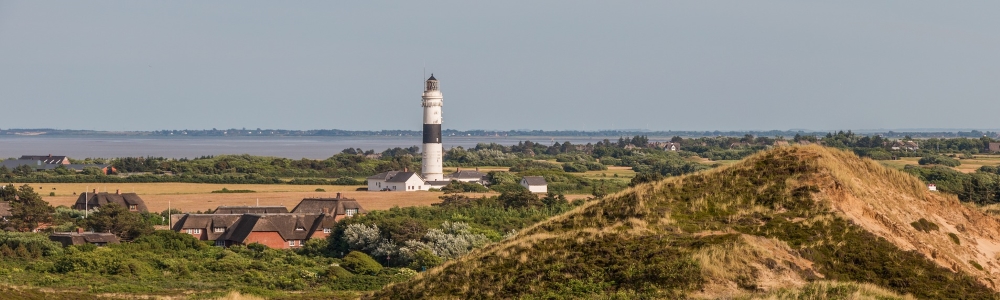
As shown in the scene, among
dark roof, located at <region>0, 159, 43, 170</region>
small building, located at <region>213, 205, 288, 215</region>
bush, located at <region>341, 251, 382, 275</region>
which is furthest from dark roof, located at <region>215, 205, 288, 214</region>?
dark roof, located at <region>0, 159, 43, 170</region>

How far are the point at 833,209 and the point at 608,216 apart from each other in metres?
5.12

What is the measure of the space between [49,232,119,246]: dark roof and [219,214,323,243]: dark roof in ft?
18.5

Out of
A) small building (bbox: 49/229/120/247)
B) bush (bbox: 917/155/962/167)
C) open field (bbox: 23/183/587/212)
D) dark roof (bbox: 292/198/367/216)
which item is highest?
bush (bbox: 917/155/962/167)

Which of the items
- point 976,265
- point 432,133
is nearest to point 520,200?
point 432,133

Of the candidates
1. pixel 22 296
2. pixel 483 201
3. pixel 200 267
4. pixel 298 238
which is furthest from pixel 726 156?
pixel 22 296

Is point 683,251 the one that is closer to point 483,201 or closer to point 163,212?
point 483,201

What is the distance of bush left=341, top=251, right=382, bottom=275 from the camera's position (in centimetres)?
4434

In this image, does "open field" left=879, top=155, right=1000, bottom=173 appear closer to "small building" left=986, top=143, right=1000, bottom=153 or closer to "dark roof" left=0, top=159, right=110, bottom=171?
"small building" left=986, top=143, right=1000, bottom=153

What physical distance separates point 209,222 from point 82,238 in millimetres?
7769

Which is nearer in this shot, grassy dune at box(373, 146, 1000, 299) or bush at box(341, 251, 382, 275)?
grassy dune at box(373, 146, 1000, 299)

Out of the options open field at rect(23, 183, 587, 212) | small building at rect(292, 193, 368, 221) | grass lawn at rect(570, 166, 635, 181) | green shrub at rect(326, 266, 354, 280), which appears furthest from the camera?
grass lawn at rect(570, 166, 635, 181)

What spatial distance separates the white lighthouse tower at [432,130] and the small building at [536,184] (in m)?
7.46

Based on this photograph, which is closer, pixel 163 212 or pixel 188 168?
pixel 163 212

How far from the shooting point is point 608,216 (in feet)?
87.3
